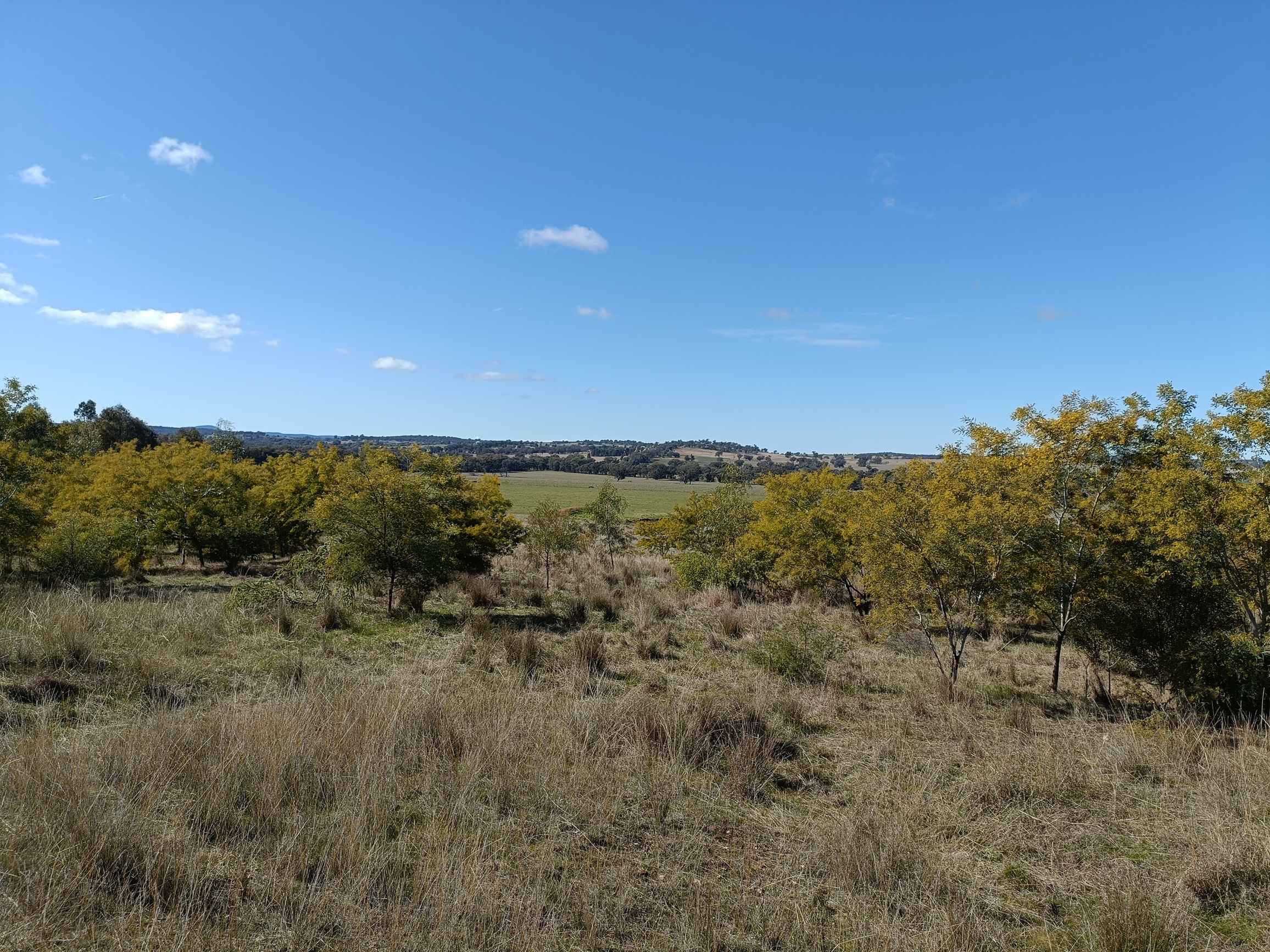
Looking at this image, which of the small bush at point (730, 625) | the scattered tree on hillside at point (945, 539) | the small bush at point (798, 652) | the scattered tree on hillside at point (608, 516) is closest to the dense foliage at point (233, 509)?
the scattered tree on hillside at point (608, 516)

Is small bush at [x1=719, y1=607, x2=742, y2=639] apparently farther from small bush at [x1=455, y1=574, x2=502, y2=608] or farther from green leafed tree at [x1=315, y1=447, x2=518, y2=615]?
green leafed tree at [x1=315, y1=447, x2=518, y2=615]

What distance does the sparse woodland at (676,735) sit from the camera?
3629mm

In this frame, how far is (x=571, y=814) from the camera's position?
484cm

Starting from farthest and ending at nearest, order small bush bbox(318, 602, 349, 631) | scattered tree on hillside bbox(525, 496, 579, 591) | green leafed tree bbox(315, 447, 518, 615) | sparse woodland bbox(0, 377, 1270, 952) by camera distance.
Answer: scattered tree on hillside bbox(525, 496, 579, 591) < green leafed tree bbox(315, 447, 518, 615) < small bush bbox(318, 602, 349, 631) < sparse woodland bbox(0, 377, 1270, 952)

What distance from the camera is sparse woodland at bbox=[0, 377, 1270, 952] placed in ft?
11.9

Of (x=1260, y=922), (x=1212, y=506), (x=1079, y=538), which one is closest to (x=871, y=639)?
(x=1079, y=538)

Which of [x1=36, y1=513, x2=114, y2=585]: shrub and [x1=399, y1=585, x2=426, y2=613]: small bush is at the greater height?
[x1=36, y1=513, x2=114, y2=585]: shrub

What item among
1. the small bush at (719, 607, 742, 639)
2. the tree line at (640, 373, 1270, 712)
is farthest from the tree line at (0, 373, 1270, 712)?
the small bush at (719, 607, 742, 639)

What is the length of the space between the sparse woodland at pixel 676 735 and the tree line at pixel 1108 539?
0.07m

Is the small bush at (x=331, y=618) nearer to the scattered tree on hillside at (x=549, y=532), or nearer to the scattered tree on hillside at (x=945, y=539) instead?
the scattered tree on hillside at (x=945, y=539)

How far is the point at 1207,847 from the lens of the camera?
465cm

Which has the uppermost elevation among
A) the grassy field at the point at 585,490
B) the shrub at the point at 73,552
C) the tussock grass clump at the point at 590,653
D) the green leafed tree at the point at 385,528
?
the green leafed tree at the point at 385,528

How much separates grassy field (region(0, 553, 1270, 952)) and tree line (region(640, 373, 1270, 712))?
1727mm

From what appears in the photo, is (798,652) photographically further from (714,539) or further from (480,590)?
(714,539)
